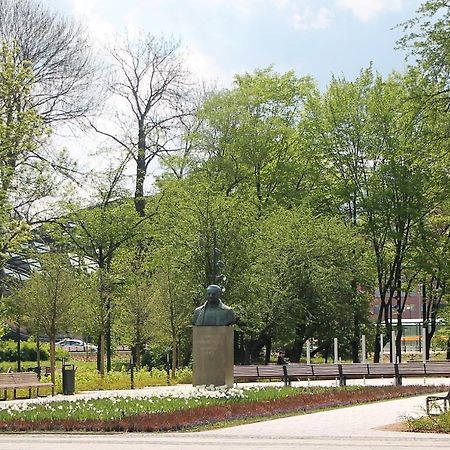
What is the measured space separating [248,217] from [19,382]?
1570 centimetres

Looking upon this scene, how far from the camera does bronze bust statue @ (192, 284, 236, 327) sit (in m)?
23.3

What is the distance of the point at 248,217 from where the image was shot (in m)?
39.5

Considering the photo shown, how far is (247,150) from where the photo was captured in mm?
46438

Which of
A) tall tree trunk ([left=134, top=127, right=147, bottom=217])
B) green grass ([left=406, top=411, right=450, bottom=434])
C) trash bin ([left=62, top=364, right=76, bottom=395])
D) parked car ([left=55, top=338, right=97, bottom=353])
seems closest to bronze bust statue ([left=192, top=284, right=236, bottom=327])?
trash bin ([left=62, top=364, right=76, bottom=395])

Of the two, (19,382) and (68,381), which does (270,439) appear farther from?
(68,381)

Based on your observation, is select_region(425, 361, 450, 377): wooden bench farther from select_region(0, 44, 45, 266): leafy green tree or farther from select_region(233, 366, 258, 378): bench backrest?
select_region(0, 44, 45, 266): leafy green tree

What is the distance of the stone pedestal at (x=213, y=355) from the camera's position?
23172 millimetres

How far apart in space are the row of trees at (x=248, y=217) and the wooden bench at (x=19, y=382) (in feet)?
9.29

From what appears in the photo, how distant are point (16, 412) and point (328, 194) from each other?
30629 millimetres

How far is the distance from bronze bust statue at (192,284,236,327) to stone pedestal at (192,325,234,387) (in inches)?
5.9

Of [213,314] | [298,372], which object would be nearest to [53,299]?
[213,314]

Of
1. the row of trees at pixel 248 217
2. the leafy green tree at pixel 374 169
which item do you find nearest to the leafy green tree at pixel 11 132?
the row of trees at pixel 248 217

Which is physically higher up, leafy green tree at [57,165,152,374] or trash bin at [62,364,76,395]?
leafy green tree at [57,165,152,374]

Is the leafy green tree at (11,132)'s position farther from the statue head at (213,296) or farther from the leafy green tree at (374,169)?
the leafy green tree at (374,169)
